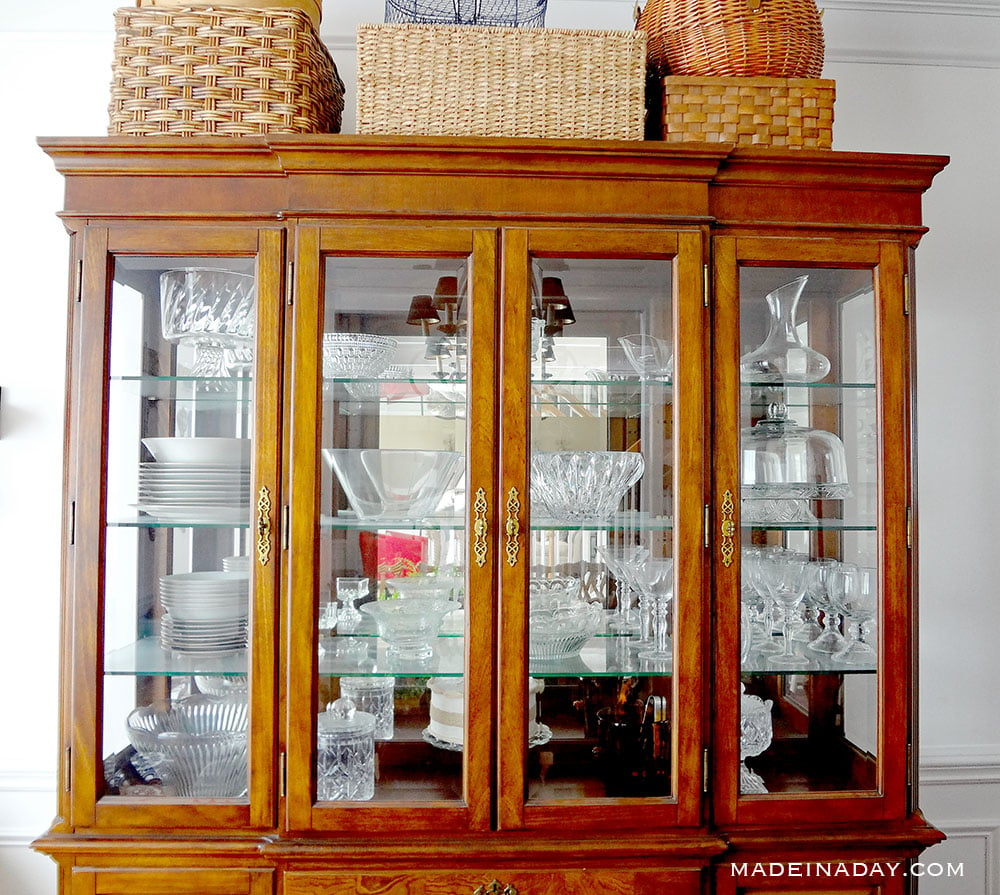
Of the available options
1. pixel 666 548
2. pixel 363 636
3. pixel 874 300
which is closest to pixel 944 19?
pixel 874 300

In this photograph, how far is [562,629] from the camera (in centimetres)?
150

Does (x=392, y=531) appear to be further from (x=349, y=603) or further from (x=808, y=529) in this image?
(x=808, y=529)

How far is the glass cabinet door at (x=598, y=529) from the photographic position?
1.42 metres

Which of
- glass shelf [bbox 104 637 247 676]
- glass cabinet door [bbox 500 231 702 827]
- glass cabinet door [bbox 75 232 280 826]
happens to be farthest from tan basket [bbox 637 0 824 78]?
glass shelf [bbox 104 637 247 676]

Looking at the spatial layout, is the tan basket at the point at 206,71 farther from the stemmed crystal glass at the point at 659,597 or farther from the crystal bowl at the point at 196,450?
the stemmed crystal glass at the point at 659,597

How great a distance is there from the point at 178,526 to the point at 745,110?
140 cm

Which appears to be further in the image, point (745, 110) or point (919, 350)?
point (919, 350)

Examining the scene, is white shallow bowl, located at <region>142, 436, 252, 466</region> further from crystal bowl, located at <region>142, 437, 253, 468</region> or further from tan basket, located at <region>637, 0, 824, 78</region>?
tan basket, located at <region>637, 0, 824, 78</region>

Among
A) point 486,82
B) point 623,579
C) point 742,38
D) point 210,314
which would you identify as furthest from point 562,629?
point 742,38

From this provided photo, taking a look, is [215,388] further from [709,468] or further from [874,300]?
[874,300]

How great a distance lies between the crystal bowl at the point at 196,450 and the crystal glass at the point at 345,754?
0.52 meters

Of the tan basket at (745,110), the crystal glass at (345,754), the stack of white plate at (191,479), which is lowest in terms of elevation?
the crystal glass at (345,754)

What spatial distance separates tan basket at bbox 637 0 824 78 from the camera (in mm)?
1533

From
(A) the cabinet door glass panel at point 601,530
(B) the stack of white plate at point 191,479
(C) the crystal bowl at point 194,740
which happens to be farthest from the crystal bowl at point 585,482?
(C) the crystal bowl at point 194,740
